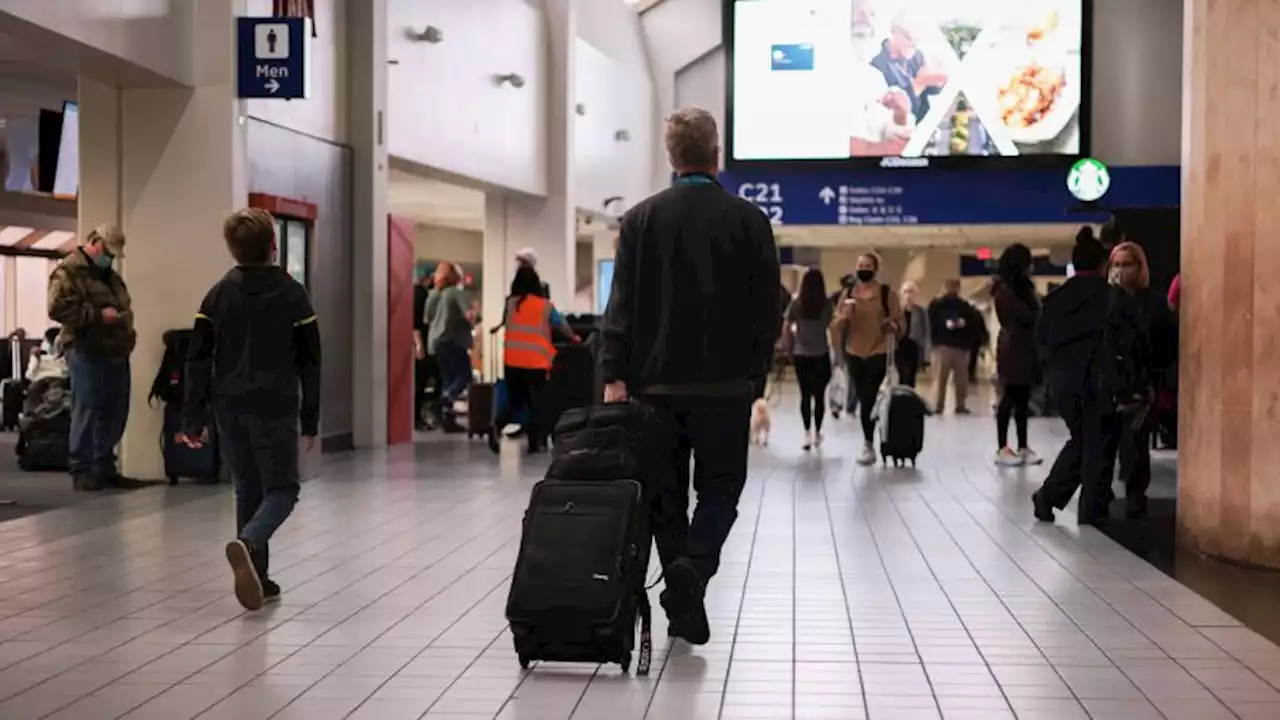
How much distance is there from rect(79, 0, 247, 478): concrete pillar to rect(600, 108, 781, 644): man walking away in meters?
6.64

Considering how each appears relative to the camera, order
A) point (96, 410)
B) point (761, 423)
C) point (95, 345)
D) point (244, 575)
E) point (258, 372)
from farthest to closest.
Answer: point (761, 423)
point (96, 410)
point (95, 345)
point (258, 372)
point (244, 575)

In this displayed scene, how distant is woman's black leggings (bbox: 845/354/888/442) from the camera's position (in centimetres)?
1444

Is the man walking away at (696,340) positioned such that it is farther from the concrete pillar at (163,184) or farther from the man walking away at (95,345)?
the concrete pillar at (163,184)

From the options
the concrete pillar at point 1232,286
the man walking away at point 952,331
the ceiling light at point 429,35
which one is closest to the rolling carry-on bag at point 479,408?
the ceiling light at point 429,35

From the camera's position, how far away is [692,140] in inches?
244

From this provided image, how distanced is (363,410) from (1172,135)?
43.4 ft

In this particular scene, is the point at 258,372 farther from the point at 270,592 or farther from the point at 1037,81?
the point at 1037,81

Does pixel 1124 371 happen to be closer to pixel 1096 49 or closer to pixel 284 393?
pixel 284 393

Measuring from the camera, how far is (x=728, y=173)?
22.0 meters

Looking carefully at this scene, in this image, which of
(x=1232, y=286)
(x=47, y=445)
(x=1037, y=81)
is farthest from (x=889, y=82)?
(x=1232, y=286)

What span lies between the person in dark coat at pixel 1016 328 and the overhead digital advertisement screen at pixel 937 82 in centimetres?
789

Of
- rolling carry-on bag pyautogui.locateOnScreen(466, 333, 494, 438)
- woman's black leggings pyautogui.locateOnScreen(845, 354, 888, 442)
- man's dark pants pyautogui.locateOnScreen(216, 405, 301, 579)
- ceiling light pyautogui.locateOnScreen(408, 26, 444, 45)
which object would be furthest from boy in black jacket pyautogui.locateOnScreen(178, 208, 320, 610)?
ceiling light pyautogui.locateOnScreen(408, 26, 444, 45)

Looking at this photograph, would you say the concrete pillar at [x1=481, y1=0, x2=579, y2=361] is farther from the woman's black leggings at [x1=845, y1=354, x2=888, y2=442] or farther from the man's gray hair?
the man's gray hair

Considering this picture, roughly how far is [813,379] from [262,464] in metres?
8.93
